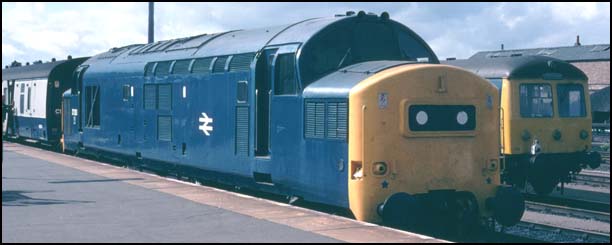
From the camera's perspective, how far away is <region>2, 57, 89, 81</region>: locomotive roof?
86.0 ft

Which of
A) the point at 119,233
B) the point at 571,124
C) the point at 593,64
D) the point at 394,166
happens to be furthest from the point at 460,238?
the point at 593,64

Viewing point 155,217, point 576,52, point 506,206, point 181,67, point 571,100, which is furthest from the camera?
point 576,52

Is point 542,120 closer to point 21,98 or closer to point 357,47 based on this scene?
point 357,47

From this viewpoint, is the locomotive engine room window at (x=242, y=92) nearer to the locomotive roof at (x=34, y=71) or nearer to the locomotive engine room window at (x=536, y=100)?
the locomotive engine room window at (x=536, y=100)

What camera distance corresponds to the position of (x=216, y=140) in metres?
12.9

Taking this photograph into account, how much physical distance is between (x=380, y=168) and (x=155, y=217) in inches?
116

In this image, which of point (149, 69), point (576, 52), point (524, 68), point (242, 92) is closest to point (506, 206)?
point (242, 92)

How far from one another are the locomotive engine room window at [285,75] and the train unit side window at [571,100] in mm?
7307

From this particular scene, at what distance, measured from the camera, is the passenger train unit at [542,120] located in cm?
1559

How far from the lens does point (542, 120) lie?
16.0 metres

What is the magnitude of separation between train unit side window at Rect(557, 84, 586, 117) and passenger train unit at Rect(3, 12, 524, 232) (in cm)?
540

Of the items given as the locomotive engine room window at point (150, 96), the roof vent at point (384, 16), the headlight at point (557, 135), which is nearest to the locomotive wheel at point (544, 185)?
the headlight at point (557, 135)

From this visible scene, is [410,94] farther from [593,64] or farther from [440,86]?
[593,64]

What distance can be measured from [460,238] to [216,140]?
4490mm
